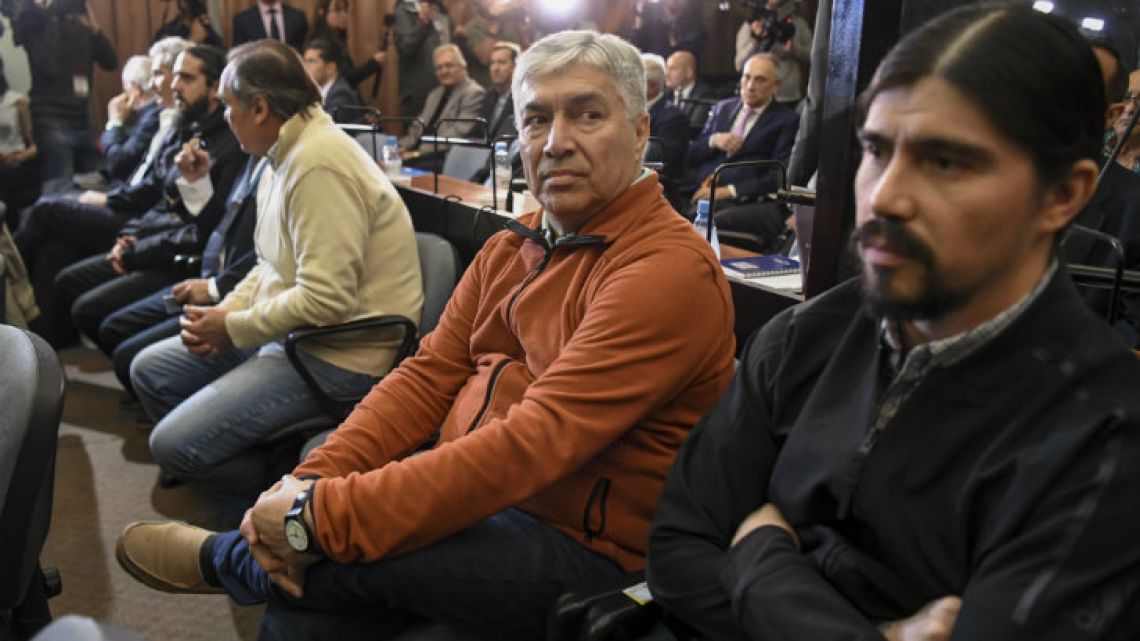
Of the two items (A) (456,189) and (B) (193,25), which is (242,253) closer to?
(A) (456,189)

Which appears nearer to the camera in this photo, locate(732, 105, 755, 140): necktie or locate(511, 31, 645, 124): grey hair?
locate(511, 31, 645, 124): grey hair

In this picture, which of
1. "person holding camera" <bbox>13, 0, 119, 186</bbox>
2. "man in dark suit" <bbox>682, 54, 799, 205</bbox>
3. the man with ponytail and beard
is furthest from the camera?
"person holding camera" <bbox>13, 0, 119, 186</bbox>

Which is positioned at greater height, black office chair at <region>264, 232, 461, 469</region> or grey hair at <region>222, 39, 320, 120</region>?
grey hair at <region>222, 39, 320, 120</region>

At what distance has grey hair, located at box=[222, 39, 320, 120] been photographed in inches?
91.2

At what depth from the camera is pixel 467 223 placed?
9.37 ft

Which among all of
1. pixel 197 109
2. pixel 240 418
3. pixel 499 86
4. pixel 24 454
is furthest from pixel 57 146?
pixel 24 454

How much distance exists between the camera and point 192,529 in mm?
1546

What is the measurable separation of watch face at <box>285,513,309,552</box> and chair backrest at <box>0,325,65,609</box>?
0.31 metres

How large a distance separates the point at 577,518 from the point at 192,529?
→ 0.66 metres

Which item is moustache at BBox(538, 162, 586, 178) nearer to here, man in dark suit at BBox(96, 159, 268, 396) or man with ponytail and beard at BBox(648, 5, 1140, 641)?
man with ponytail and beard at BBox(648, 5, 1140, 641)

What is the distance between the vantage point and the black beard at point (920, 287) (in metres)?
0.85

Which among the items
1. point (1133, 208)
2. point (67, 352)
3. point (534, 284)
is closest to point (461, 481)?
point (534, 284)

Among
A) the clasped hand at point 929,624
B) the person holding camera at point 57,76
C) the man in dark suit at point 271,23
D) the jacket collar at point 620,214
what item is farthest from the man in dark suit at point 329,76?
the clasped hand at point 929,624

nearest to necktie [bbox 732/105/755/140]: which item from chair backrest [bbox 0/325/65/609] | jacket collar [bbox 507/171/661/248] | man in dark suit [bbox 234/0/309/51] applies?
man in dark suit [bbox 234/0/309/51]
